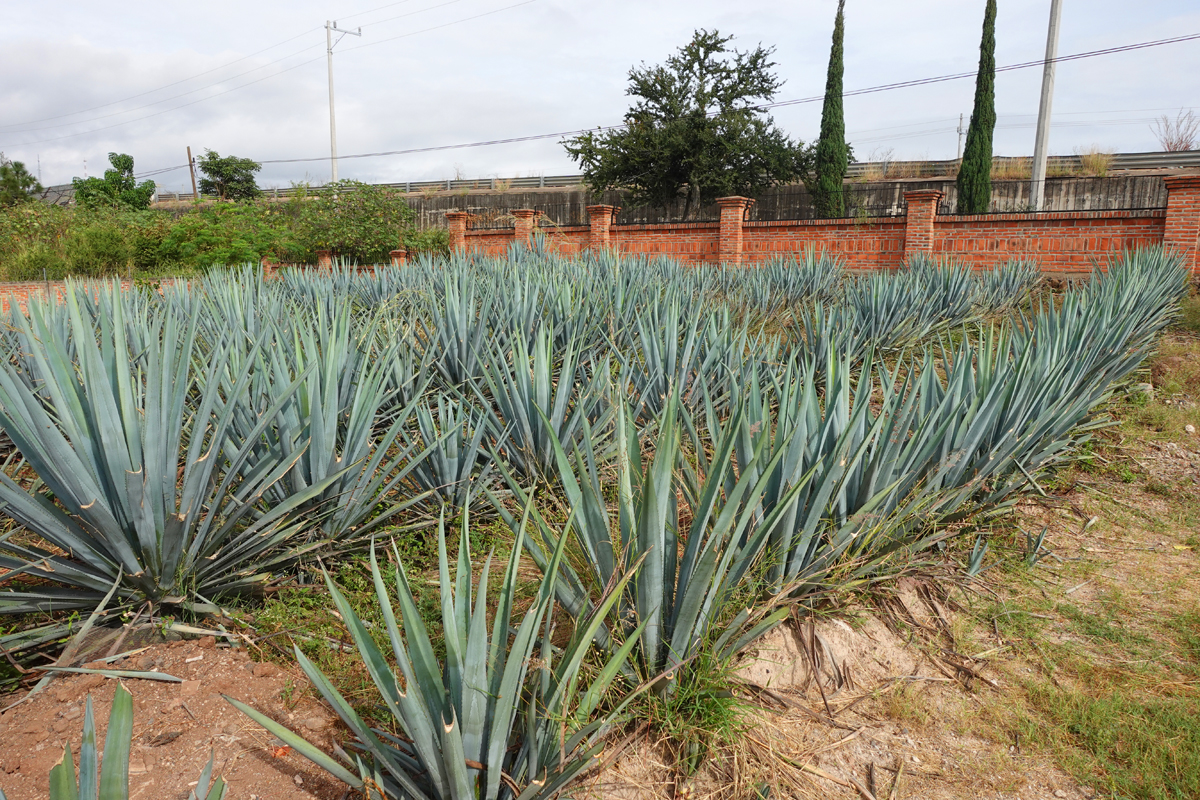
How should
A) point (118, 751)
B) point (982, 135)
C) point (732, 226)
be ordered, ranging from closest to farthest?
point (118, 751) < point (732, 226) < point (982, 135)

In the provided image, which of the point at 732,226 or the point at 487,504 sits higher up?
the point at 732,226

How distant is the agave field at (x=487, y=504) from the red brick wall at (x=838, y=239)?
9.79 meters

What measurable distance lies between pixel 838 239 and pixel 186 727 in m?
13.6

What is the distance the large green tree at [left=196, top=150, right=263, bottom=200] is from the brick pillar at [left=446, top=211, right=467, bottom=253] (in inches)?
910

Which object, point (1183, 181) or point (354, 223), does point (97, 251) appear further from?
point (1183, 181)

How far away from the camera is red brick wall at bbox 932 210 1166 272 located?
11320 mm

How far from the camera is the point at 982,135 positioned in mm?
17844

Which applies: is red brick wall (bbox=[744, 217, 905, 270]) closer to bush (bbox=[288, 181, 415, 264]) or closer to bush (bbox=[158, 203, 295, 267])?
bush (bbox=[288, 181, 415, 264])

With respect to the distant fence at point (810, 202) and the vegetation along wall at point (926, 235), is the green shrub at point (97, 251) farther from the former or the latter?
the vegetation along wall at point (926, 235)

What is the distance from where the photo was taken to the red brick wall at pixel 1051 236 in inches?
446

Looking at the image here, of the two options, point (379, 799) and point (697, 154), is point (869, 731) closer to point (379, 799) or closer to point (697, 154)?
point (379, 799)

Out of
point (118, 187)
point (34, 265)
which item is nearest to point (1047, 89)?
point (34, 265)

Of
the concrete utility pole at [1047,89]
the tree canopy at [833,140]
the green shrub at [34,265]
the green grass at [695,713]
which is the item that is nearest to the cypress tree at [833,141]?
the tree canopy at [833,140]

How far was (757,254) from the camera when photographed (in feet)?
47.2
